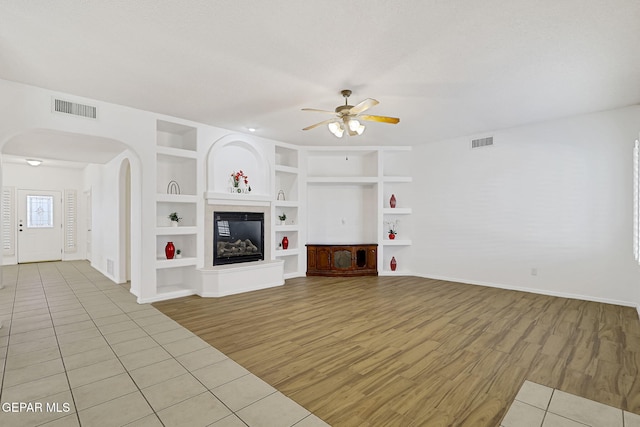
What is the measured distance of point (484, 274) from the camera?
588cm

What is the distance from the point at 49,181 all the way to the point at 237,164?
714cm

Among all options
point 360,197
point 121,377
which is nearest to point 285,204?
point 360,197

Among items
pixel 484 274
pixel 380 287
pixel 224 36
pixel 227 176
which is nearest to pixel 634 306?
pixel 484 274

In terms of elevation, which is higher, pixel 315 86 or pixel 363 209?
pixel 315 86

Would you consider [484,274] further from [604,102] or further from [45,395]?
[45,395]

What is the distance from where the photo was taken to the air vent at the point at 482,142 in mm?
5839

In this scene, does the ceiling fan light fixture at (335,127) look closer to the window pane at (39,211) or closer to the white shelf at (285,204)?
the white shelf at (285,204)

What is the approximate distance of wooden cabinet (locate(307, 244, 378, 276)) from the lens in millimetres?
6750

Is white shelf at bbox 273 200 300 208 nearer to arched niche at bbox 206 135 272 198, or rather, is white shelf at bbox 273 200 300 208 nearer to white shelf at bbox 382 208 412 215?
arched niche at bbox 206 135 272 198

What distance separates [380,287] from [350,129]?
3142 mm

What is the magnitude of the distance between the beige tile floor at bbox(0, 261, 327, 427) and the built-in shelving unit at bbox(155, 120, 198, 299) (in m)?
1.12

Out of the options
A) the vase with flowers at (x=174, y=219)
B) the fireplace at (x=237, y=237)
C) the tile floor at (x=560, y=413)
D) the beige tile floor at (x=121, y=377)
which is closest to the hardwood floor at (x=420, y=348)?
the tile floor at (x=560, y=413)

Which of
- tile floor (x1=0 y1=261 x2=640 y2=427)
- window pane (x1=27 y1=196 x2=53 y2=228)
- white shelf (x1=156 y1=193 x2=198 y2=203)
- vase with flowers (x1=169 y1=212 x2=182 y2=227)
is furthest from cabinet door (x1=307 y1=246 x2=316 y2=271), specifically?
window pane (x1=27 y1=196 x2=53 y2=228)

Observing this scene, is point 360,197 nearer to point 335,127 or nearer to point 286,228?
point 286,228
